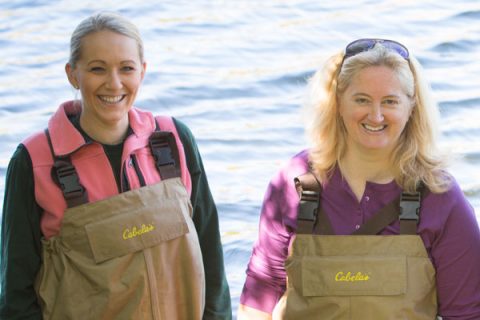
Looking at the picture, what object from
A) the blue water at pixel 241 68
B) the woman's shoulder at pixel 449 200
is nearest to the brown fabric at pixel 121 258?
the woman's shoulder at pixel 449 200

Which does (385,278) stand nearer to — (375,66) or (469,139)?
(375,66)

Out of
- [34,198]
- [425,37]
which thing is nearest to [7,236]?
[34,198]

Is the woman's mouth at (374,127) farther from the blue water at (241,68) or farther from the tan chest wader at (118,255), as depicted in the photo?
the blue water at (241,68)

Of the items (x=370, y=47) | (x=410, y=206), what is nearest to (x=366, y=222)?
(x=410, y=206)

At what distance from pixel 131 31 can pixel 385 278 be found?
1.05 m

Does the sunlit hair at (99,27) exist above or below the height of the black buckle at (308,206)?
above

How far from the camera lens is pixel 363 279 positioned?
3047 mm

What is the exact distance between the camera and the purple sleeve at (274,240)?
3229 millimetres

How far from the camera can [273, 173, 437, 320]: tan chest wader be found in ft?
9.95

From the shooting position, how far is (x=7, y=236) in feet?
10.0

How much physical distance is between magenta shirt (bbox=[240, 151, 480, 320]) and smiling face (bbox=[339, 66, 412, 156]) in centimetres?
15

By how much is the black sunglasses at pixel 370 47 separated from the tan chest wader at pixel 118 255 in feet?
2.19

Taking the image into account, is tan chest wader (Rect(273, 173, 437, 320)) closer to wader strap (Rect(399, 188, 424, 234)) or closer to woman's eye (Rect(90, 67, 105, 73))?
wader strap (Rect(399, 188, 424, 234))

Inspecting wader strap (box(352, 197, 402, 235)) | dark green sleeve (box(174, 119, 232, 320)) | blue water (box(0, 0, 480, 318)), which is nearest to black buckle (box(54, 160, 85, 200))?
dark green sleeve (box(174, 119, 232, 320))
